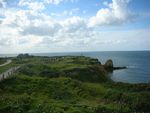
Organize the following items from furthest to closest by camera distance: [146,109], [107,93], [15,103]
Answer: [107,93] → [146,109] → [15,103]

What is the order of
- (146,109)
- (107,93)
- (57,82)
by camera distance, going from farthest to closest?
(57,82), (107,93), (146,109)

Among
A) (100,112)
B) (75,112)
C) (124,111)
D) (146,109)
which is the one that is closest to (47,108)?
(75,112)

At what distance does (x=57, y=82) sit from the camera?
136ft

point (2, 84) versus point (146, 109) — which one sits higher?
point (2, 84)

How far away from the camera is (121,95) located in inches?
1432

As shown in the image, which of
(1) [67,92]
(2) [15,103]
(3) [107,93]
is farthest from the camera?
(3) [107,93]

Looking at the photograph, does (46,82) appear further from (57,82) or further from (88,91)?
(88,91)

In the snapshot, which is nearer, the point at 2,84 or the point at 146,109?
the point at 146,109

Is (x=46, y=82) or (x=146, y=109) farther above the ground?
(x=46, y=82)

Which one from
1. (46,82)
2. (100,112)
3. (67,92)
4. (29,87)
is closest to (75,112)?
(100,112)

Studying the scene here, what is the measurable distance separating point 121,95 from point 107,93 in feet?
8.93

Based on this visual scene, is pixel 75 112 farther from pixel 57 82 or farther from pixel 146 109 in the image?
pixel 57 82

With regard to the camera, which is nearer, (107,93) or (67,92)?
(67,92)

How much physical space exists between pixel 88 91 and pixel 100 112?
13.9 m
